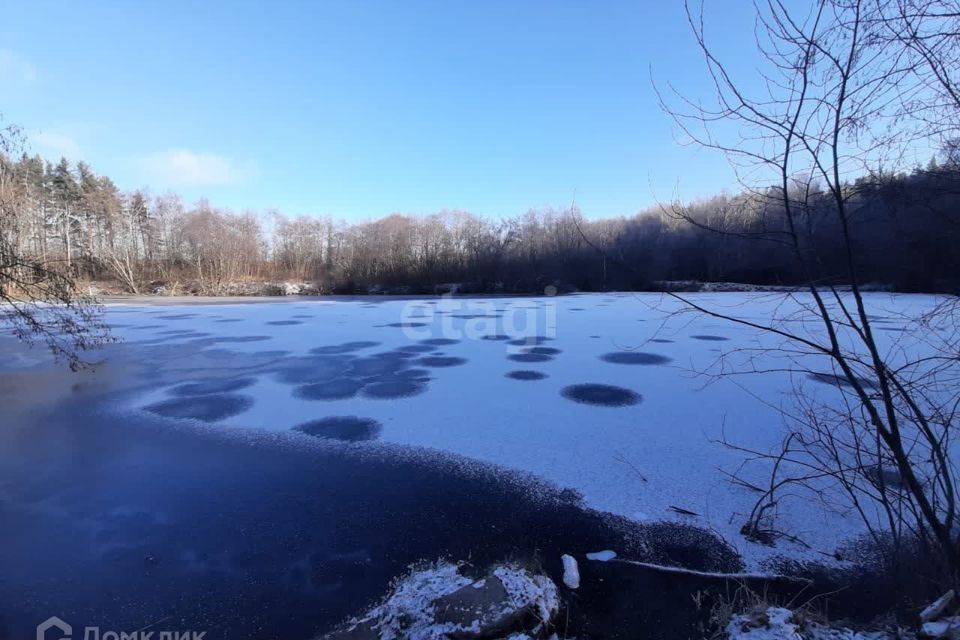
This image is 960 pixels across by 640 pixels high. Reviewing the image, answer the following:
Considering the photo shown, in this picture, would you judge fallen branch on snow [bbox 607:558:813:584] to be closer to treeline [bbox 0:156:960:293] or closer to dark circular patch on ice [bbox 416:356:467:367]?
dark circular patch on ice [bbox 416:356:467:367]

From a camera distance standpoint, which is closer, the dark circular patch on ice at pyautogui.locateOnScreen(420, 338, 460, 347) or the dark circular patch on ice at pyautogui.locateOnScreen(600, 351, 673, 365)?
the dark circular patch on ice at pyautogui.locateOnScreen(600, 351, 673, 365)

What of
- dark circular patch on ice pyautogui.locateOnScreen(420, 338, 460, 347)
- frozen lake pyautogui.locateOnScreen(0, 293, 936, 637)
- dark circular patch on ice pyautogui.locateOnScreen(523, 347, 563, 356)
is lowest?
frozen lake pyautogui.locateOnScreen(0, 293, 936, 637)

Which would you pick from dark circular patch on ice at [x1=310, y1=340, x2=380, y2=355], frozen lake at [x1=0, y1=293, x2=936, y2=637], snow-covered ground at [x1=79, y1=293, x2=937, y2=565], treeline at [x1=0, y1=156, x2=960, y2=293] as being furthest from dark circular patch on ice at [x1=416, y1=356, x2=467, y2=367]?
treeline at [x1=0, y1=156, x2=960, y2=293]

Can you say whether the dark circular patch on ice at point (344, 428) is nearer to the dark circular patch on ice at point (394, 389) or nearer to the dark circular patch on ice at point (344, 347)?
the dark circular patch on ice at point (394, 389)

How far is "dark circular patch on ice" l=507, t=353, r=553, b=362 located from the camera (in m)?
7.75

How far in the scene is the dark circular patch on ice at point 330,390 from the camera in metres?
5.71

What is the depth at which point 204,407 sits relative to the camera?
528 cm

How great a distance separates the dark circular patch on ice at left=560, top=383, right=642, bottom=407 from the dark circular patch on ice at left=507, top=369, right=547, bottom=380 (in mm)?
668

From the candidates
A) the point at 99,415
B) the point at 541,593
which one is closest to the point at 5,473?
the point at 99,415

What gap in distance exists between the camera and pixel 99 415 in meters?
4.99

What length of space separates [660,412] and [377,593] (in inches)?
151

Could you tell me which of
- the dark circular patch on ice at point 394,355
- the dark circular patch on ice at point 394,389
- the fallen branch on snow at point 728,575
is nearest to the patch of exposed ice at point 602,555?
the fallen branch on snow at point 728,575

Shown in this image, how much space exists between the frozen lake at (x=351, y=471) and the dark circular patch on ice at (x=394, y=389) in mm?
48

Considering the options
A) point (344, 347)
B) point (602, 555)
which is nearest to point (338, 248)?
point (344, 347)
